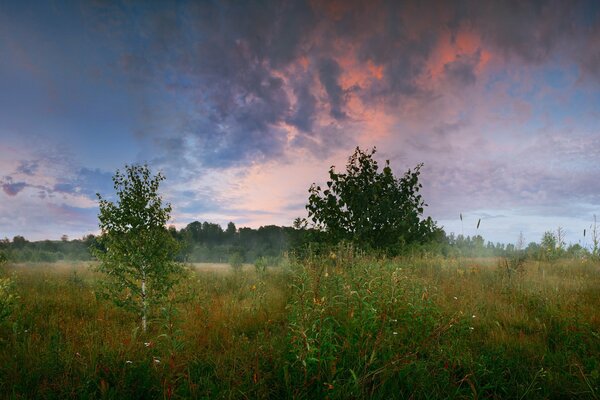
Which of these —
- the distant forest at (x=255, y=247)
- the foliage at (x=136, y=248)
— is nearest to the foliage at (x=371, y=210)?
the distant forest at (x=255, y=247)

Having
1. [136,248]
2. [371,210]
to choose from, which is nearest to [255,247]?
[371,210]

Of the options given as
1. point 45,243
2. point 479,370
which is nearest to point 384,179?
point 479,370

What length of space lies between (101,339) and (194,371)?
2.41m

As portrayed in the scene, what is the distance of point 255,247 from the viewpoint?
41.2 metres

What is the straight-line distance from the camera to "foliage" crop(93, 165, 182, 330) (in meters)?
5.95

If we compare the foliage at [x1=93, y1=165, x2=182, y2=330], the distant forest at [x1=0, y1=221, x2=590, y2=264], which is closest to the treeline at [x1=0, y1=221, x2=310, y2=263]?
the distant forest at [x1=0, y1=221, x2=590, y2=264]

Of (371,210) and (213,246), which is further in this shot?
(213,246)

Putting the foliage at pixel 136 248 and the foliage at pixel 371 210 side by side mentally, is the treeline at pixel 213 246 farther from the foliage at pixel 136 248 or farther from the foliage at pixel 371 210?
the foliage at pixel 136 248

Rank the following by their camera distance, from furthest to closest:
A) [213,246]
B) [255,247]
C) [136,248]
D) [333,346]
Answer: [213,246] → [255,247] → [136,248] → [333,346]

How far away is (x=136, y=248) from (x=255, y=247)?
117 ft

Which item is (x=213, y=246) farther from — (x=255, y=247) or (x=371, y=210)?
(x=371, y=210)

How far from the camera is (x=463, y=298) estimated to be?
706 cm

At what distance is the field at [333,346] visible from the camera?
3.18 m

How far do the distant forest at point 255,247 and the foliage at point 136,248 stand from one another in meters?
0.39
